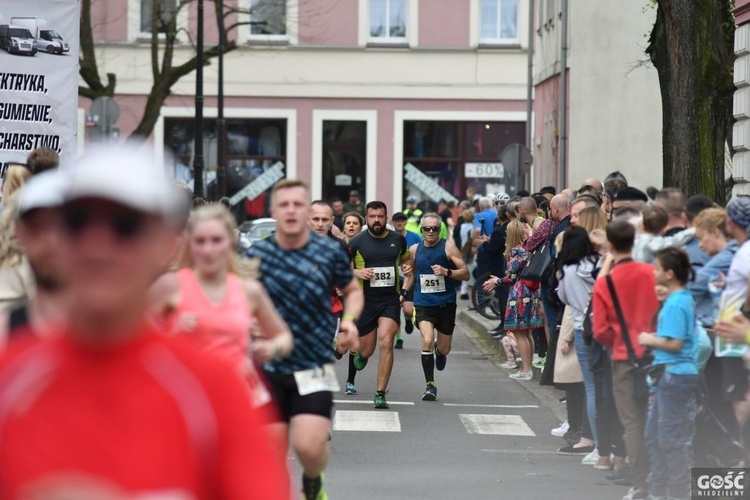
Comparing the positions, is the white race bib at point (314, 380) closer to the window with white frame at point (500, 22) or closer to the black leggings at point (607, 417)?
the black leggings at point (607, 417)

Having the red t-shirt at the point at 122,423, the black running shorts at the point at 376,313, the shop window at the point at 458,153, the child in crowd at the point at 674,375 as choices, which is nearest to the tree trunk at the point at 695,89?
the black running shorts at the point at 376,313

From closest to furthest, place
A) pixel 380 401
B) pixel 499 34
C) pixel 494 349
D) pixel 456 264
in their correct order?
pixel 380 401 < pixel 456 264 < pixel 494 349 < pixel 499 34

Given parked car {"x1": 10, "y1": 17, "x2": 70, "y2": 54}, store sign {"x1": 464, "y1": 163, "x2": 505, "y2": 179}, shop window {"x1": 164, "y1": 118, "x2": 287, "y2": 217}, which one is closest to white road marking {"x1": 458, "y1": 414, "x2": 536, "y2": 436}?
parked car {"x1": 10, "y1": 17, "x2": 70, "y2": 54}

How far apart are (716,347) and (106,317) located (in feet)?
25.5

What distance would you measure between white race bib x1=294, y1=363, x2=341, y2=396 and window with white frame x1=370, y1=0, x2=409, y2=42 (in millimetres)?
42023

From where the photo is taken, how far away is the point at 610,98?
36406 millimetres

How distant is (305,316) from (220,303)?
99 cm

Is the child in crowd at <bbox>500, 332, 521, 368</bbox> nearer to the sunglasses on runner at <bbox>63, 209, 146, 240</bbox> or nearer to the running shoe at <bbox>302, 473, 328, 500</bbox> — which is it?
the running shoe at <bbox>302, 473, 328, 500</bbox>

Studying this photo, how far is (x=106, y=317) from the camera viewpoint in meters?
2.15

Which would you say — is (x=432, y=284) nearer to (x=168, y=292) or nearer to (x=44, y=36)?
(x=44, y=36)

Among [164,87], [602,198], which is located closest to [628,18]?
[164,87]

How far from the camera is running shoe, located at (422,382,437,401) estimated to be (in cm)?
1548

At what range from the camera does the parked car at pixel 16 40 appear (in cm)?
1313

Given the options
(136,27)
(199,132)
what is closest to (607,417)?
(199,132)
